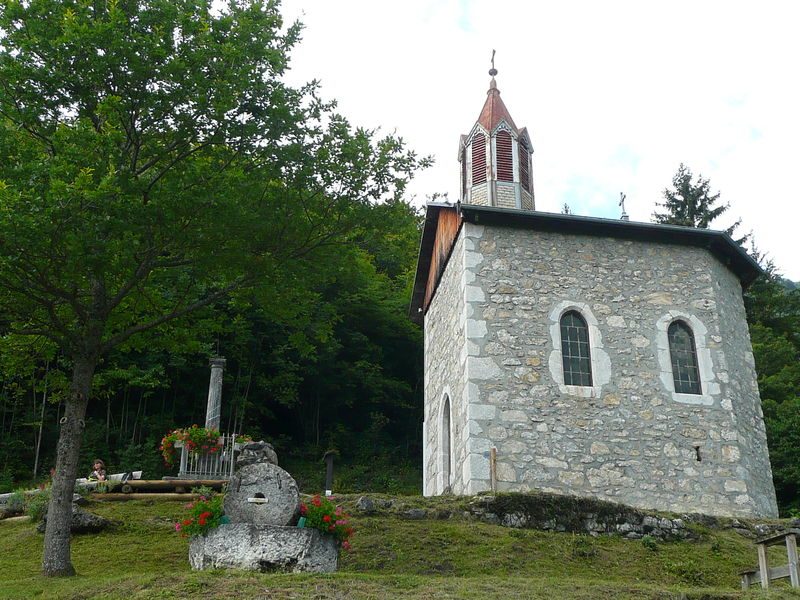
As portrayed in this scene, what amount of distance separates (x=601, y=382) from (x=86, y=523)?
8887mm

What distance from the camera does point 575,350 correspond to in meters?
14.5

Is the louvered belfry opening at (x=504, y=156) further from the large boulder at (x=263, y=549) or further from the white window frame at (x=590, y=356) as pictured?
the large boulder at (x=263, y=549)

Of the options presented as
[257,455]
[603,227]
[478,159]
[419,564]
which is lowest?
[419,564]

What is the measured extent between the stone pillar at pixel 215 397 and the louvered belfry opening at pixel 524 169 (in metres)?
7.93

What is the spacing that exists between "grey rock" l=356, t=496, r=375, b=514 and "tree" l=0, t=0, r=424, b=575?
3576 millimetres

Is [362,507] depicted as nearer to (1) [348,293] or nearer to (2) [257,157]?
(2) [257,157]

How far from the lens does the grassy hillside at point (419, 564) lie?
8.12 meters

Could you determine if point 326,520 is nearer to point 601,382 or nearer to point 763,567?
point 763,567

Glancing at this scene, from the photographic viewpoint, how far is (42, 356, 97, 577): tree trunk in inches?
368

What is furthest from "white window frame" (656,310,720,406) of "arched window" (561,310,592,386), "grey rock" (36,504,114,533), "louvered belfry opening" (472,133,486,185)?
"grey rock" (36,504,114,533)

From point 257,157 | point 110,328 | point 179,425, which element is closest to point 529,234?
point 257,157

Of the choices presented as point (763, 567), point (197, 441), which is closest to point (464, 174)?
point (197, 441)

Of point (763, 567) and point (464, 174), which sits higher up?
point (464, 174)

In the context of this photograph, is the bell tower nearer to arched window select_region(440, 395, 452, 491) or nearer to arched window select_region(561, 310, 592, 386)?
arched window select_region(561, 310, 592, 386)
